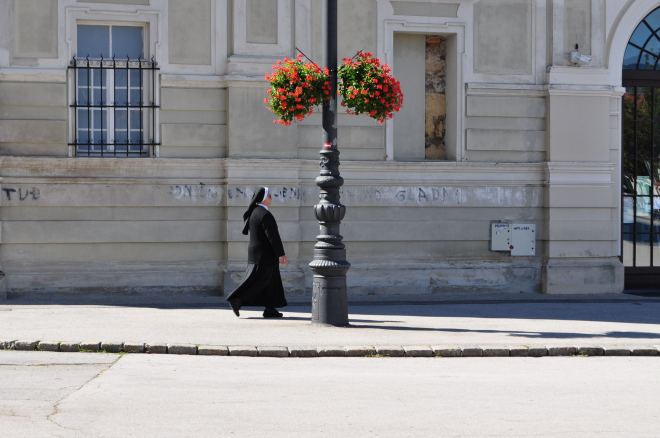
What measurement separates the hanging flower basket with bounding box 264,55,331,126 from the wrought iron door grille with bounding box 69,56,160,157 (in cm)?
403

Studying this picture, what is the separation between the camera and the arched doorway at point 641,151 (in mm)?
15891

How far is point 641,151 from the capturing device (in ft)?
52.3

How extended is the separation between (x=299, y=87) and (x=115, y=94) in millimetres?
4951

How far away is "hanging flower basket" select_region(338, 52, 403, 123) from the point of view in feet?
35.0

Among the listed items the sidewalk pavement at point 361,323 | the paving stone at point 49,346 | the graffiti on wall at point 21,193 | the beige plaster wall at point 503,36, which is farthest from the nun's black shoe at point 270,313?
the beige plaster wall at point 503,36

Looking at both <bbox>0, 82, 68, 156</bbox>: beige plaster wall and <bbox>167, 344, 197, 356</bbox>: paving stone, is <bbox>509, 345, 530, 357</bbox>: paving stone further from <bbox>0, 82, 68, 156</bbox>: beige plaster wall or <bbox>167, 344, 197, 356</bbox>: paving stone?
<bbox>0, 82, 68, 156</bbox>: beige plaster wall

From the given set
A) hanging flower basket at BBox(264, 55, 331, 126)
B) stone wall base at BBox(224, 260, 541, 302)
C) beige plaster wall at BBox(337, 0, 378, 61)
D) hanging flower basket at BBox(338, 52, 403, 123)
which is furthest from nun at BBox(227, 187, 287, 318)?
beige plaster wall at BBox(337, 0, 378, 61)

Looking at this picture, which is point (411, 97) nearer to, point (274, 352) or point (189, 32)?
point (189, 32)

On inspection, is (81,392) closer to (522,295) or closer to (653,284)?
(522,295)

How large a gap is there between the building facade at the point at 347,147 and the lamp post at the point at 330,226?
→ 145 inches

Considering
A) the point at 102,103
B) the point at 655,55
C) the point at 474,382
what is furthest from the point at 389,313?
the point at 655,55

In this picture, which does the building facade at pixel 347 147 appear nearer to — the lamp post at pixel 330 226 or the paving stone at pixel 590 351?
the lamp post at pixel 330 226

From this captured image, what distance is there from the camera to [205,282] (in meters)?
14.2

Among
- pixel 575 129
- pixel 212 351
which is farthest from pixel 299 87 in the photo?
pixel 575 129
